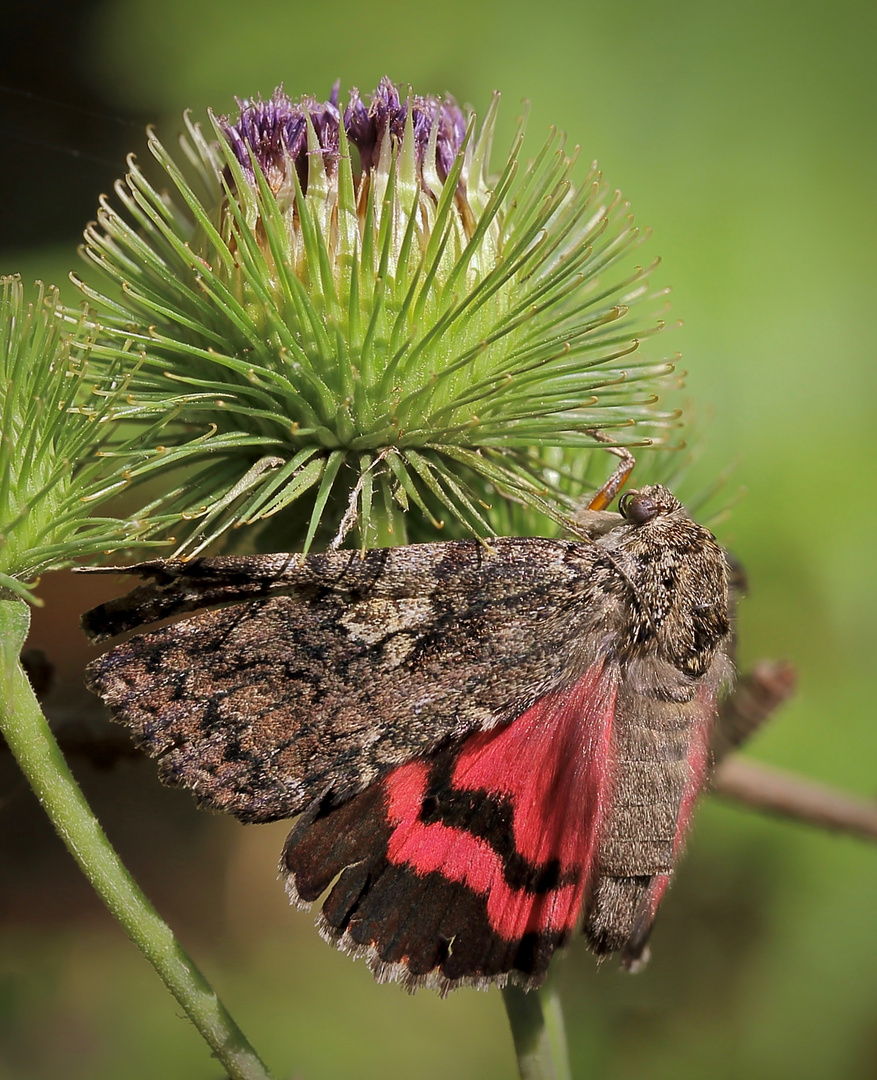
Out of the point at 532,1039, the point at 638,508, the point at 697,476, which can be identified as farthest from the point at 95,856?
the point at 697,476

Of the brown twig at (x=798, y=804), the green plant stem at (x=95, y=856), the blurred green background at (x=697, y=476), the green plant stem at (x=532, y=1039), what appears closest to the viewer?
the green plant stem at (x=95, y=856)

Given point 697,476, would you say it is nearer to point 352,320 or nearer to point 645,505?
point 645,505

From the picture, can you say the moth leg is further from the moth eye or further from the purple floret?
the purple floret

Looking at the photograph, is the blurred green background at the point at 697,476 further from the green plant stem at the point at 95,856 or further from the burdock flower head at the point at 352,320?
the green plant stem at the point at 95,856

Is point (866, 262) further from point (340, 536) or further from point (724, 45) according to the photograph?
point (340, 536)

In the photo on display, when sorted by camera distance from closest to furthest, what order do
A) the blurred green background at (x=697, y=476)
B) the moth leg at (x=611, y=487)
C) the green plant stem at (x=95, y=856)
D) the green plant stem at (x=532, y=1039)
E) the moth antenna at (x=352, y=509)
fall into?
the green plant stem at (x=95, y=856), the moth antenna at (x=352, y=509), the green plant stem at (x=532, y=1039), the moth leg at (x=611, y=487), the blurred green background at (x=697, y=476)

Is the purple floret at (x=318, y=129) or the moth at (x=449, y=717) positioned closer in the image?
the moth at (x=449, y=717)

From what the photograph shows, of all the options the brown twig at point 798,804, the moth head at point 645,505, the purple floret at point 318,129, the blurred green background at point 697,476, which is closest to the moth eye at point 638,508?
the moth head at point 645,505
